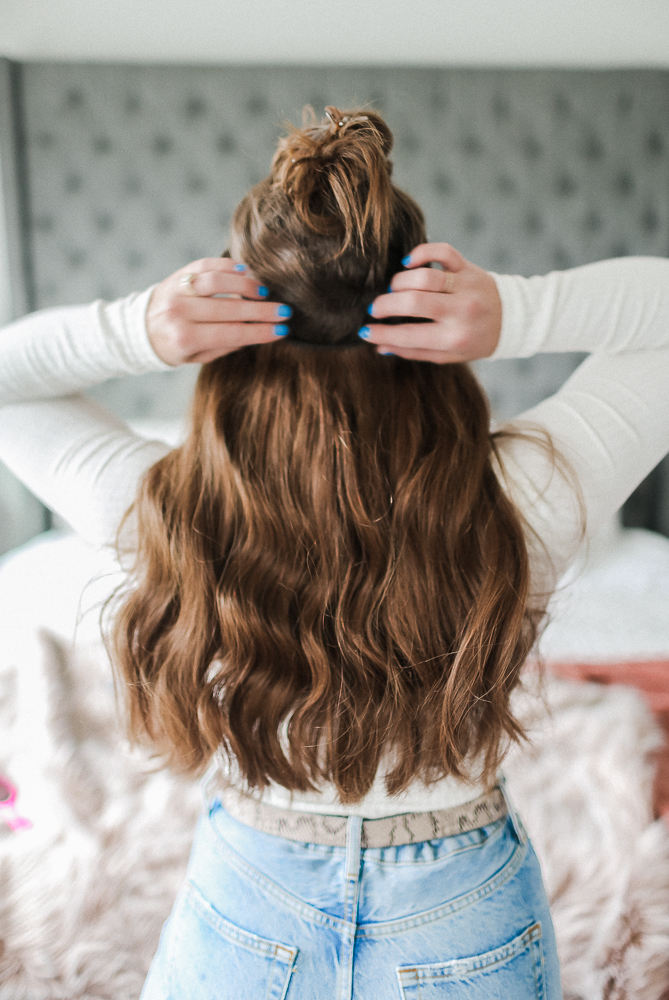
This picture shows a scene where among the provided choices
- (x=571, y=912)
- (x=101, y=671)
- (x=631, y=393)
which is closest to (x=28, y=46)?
(x=101, y=671)

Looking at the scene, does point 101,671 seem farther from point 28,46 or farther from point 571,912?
point 28,46

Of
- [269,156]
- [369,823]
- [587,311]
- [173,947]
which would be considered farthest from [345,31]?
[173,947]

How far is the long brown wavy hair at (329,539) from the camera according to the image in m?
0.56

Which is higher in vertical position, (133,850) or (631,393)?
(631,393)

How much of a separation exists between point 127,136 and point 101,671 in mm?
2010

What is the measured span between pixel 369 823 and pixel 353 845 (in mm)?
25

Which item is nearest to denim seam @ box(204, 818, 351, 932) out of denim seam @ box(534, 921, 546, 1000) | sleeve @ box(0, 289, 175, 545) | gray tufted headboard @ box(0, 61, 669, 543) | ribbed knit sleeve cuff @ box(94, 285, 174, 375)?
denim seam @ box(534, 921, 546, 1000)

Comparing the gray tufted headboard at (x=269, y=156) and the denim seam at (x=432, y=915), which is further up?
the gray tufted headboard at (x=269, y=156)

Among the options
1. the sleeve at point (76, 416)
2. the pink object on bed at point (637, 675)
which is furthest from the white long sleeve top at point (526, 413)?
the pink object on bed at point (637, 675)

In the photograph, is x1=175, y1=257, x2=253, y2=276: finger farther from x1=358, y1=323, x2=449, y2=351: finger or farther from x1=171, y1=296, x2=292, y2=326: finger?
x1=358, y1=323, x2=449, y2=351: finger

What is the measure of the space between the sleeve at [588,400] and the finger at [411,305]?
0.08 m

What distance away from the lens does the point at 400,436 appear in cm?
57

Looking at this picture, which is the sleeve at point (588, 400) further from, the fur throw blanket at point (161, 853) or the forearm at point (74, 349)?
the fur throw blanket at point (161, 853)

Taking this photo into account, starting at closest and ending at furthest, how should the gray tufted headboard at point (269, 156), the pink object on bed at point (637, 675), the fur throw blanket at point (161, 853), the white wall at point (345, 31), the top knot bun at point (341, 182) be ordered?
the top knot bun at point (341, 182) < the fur throw blanket at point (161, 853) < the pink object on bed at point (637, 675) < the white wall at point (345, 31) < the gray tufted headboard at point (269, 156)
